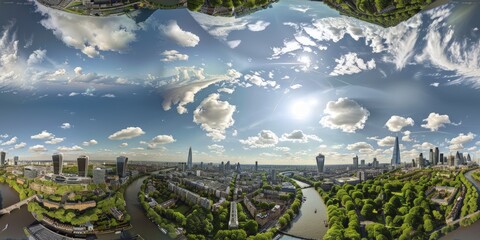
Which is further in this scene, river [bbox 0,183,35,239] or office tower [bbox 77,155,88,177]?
office tower [bbox 77,155,88,177]

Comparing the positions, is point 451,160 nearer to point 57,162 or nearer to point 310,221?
point 310,221

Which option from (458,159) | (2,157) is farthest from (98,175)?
(458,159)

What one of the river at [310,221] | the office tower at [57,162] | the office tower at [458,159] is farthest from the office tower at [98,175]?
the office tower at [458,159]

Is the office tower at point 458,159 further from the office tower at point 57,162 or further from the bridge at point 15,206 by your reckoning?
the bridge at point 15,206

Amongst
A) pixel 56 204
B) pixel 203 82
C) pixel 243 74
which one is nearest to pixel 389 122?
pixel 243 74

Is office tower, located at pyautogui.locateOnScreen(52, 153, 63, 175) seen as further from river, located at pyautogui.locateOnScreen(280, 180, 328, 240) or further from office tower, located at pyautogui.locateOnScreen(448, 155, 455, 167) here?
office tower, located at pyautogui.locateOnScreen(448, 155, 455, 167)

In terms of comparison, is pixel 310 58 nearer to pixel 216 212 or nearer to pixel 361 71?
pixel 361 71

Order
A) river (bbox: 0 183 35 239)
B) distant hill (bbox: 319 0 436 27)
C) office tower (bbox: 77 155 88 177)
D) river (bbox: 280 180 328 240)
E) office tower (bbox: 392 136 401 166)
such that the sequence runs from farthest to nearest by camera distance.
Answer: office tower (bbox: 392 136 401 166) < office tower (bbox: 77 155 88 177) < distant hill (bbox: 319 0 436 27) < river (bbox: 0 183 35 239) < river (bbox: 280 180 328 240)

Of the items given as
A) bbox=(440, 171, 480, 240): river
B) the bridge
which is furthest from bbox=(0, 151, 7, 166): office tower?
bbox=(440, 171, 480, 240): river
